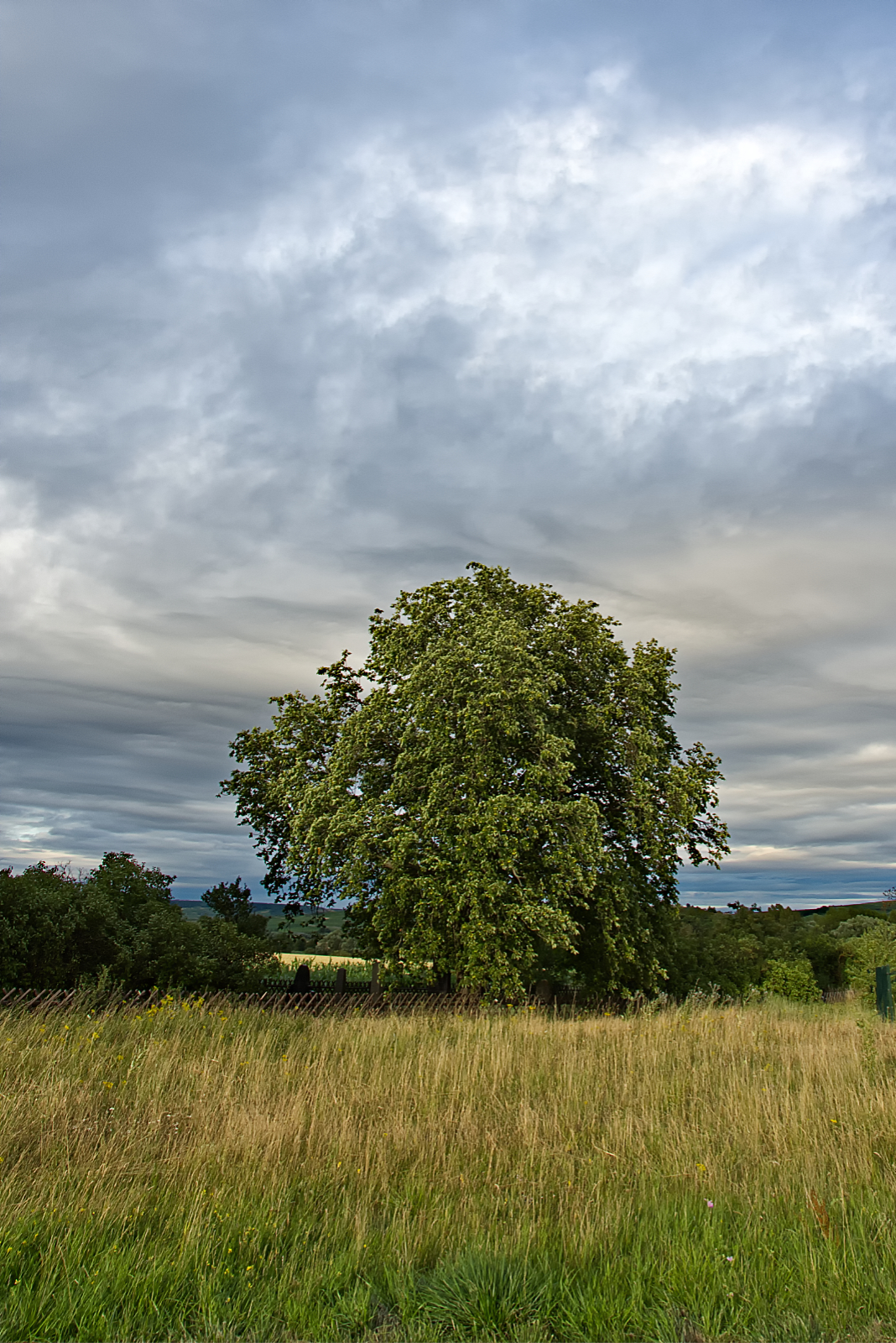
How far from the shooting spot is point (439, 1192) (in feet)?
18.0

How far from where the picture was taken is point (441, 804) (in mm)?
19719

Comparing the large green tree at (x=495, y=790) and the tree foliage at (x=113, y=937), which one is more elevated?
the large green tree at (x=495, y=790)

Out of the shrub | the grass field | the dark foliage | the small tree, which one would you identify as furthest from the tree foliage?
the small tree

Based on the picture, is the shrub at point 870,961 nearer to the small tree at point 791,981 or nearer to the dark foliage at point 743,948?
the dark foliage at point 743,948

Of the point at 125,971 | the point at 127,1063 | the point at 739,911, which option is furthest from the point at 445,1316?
the point at 739,911

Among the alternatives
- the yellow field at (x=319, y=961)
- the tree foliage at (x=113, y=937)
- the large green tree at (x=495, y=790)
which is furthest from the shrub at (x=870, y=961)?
the tree foliage at (x=113, y=937)

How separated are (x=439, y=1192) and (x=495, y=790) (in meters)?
14.4

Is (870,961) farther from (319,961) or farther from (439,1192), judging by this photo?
(439,1192)

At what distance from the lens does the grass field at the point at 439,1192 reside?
12.8 feet

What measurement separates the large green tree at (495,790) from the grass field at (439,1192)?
911 centimetres

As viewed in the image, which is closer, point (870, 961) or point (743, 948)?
point (870, 961)

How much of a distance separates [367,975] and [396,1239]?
33.3m

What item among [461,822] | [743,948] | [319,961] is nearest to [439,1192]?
[461,822]

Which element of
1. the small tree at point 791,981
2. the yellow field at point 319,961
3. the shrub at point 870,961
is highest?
the shrub at point 870,961
